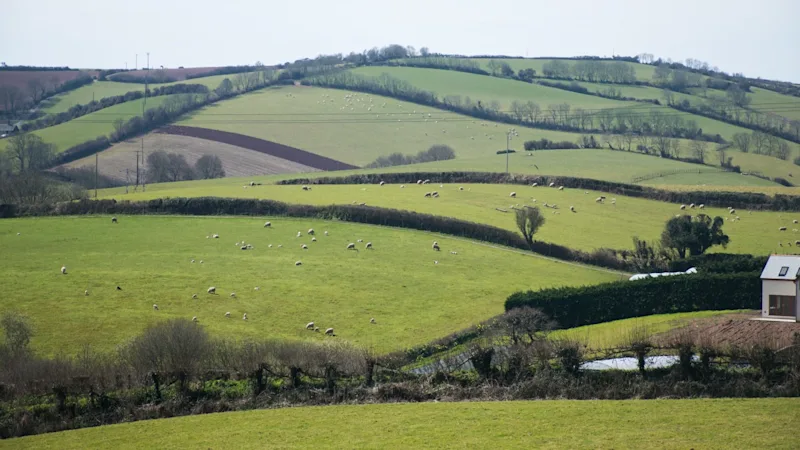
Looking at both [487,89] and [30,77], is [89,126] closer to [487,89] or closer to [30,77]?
[30,77]

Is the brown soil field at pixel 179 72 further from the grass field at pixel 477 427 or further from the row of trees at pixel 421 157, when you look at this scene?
the grass field at pixel 477 427

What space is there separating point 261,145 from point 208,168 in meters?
12.4

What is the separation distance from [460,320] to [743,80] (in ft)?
421

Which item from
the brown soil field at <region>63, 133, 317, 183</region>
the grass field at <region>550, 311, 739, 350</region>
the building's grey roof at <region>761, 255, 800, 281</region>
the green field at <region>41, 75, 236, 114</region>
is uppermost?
the green field at <region>41, 75, 236, 114</region>

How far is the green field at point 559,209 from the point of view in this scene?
2736 inches

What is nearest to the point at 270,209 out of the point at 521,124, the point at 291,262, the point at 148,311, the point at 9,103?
the point at 291,262

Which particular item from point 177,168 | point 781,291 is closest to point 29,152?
point 177,168

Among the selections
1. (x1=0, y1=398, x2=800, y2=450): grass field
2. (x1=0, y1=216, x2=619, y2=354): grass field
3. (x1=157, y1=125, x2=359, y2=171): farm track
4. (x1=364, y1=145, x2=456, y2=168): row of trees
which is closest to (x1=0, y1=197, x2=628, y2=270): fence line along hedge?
(x1=0, y1=216, x2=619, y2=354): grass field

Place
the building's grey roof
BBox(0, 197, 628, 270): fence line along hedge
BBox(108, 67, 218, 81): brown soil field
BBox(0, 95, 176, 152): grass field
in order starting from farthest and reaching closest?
BBox(108, 67, 218, 81): brown soil field, BBox(0, 95, 176, 152): grass field, BBox(0, 197, 628, 270): fence line along hedge, the building's grey roof

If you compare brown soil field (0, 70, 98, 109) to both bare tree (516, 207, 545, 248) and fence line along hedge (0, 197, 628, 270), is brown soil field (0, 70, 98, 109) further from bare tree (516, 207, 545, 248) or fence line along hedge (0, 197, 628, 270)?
bare tree (516, 207, 545, 248)

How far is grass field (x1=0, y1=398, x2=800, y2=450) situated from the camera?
26.0 metres

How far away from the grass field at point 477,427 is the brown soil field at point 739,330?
389 inches

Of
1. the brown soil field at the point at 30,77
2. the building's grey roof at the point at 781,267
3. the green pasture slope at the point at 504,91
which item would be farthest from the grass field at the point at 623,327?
the brown soil field at the point at 30,77

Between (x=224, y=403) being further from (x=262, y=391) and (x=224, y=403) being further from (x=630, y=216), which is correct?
(x=630, y=216)
